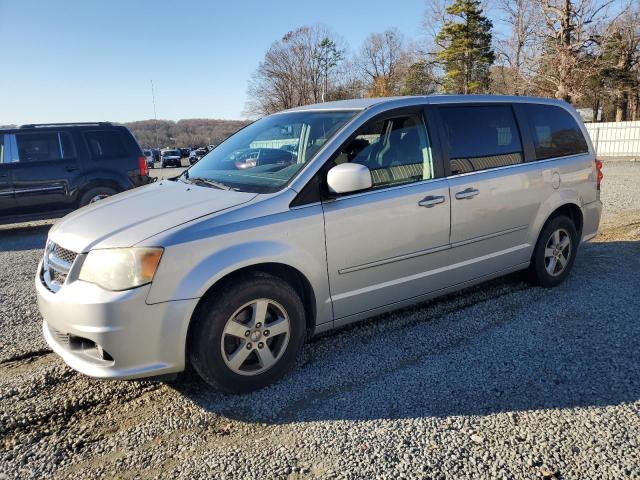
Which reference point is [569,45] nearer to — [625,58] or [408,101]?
[625,58]

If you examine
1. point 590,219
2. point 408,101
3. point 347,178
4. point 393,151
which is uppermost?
point 408,101

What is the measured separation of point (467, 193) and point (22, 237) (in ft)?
27.6

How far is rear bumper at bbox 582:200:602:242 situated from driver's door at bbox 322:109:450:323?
6.76 feet

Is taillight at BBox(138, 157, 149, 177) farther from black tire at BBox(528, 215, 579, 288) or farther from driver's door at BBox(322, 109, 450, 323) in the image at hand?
black tire at BBox(528, 215, 579, 288)

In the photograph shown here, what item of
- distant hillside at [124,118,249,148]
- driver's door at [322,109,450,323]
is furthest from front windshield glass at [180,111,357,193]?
distant hillside at [124,118,249,148]

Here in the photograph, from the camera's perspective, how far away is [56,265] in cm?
304

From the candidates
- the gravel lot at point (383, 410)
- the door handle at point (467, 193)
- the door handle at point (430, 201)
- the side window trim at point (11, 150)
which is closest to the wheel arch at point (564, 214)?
the gravel lot at point (383, 410)

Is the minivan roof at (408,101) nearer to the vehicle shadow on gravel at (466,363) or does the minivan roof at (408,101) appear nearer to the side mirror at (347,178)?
the side mirror at (347,178)

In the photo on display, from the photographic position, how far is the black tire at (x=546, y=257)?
185 inches

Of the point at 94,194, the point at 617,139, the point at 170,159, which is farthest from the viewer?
the point at 170,159

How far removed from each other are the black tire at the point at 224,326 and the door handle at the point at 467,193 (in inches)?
63.4

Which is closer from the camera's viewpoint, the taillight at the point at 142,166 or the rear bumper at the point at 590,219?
the rear bumper at the point at 590,219

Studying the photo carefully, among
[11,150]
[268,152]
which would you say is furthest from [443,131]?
[11,150]

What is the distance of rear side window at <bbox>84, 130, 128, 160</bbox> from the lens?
29.2 feet
